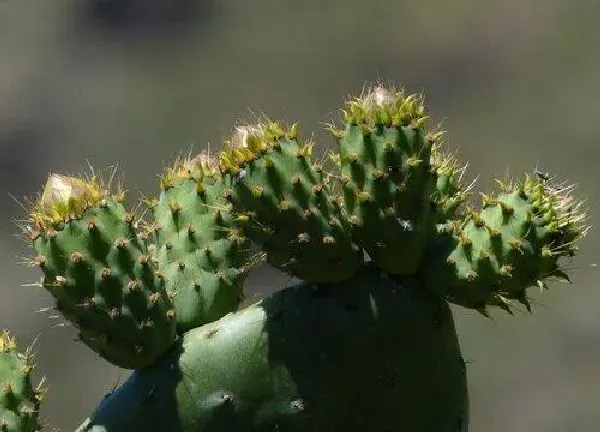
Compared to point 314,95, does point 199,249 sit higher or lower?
higher

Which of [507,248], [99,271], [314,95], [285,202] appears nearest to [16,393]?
[99,271]

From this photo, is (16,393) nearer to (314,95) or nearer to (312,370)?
(312,370)

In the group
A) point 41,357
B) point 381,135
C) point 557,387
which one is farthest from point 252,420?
point 557,387

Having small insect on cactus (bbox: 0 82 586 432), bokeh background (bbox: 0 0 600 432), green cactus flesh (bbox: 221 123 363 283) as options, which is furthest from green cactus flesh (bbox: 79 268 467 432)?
bokeh background (bbox: 0 0 600 432)

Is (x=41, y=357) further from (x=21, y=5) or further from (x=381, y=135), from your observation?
(x=381, y=135)

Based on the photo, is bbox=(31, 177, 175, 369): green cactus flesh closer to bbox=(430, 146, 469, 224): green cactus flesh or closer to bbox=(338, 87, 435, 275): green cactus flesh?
bbox=(338, 87, 435, 275): green cactus flesh

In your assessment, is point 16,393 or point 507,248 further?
point 16,393
